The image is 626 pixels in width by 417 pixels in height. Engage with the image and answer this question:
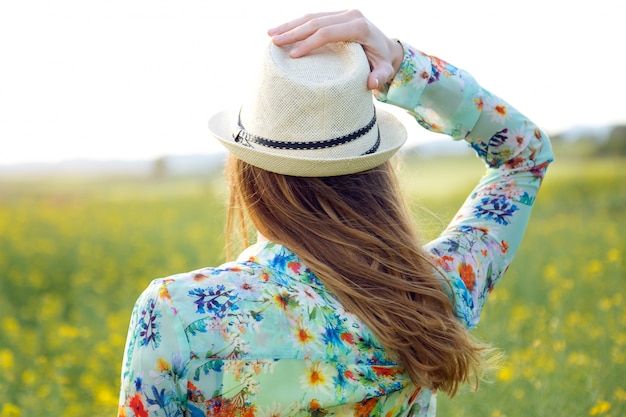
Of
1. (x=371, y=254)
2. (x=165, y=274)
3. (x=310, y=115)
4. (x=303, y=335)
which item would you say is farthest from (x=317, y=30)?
(x=165, y=274)


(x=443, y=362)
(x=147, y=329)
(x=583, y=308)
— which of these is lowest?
(x=583, y=308)

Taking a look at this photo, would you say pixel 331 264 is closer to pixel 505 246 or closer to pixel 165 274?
pixel 505 246

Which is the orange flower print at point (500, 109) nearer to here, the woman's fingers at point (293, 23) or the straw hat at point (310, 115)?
the straw hat at point (310, 115)

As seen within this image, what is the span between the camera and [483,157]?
1.46 meters

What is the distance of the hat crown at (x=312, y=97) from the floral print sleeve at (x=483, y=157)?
0.52 feet

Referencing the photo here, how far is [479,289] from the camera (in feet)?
4.23

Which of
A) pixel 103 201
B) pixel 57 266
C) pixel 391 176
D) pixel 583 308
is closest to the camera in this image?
pixel 391 176

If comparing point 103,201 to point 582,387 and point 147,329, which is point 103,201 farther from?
point 147,329

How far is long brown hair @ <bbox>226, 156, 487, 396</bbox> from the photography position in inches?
42.9

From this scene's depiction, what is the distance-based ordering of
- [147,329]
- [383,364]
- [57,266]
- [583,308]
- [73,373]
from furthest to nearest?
[57,266]
[583,308]
[73,373]
[383,364]
[147,329]

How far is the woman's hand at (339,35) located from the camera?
1.14 metres

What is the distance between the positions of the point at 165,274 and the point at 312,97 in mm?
5404

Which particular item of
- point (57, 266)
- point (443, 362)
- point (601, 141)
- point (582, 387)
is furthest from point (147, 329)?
point (601, 141)

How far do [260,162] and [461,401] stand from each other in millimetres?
1877
